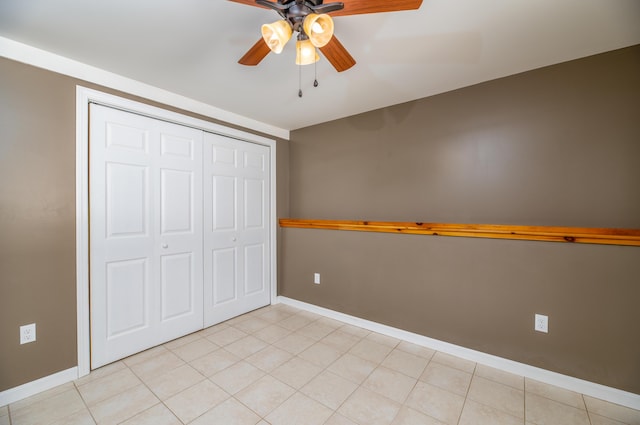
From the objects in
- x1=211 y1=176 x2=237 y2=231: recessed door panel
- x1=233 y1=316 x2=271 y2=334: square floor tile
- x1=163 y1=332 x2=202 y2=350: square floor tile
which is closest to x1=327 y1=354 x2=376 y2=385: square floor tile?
x1=233 y1=316 x2=271 y2=334: square floor tile

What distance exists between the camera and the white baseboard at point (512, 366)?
1.70 meters

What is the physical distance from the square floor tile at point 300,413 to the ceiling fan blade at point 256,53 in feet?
6.83

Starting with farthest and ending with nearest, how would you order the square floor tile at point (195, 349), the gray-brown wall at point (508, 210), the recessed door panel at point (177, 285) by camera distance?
the recessed door panel at point (177, 285) < the square floor tile at point (195, 349) < the gray-brown wall at point (508, 210)

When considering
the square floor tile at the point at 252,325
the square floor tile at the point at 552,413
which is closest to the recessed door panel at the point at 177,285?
the square floor tile at the point at 252,325

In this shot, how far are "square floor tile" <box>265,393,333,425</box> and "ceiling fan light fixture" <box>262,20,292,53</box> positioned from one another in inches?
79.2

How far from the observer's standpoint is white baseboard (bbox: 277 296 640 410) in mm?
1698

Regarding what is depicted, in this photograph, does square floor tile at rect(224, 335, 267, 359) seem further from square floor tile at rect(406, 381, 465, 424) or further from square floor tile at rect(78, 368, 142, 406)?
square floor tile at rect(406, 381, 465, 424)

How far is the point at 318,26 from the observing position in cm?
115

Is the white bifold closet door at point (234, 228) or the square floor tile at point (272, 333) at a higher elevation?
the white bifold closet door at point (234, 228)

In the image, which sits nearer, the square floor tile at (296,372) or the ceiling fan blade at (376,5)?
the ceiling fan blade at (376,5)

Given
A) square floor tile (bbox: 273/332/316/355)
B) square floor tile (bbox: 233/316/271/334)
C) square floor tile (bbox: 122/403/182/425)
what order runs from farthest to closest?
square floor tile (bbox: 233/316/271/334), square floor tile (bbox: 273/332/316/355), square floor tile (bbox: 122/403/182/425)

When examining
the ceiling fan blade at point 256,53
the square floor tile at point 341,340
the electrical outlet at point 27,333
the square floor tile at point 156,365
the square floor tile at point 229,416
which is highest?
the ceiling fan blade at point 256,53

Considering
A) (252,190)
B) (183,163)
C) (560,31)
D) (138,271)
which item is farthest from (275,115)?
(560,31)

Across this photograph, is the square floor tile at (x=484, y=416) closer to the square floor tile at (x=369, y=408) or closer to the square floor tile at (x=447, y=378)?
the square floor tile at (x=447, y=378)
